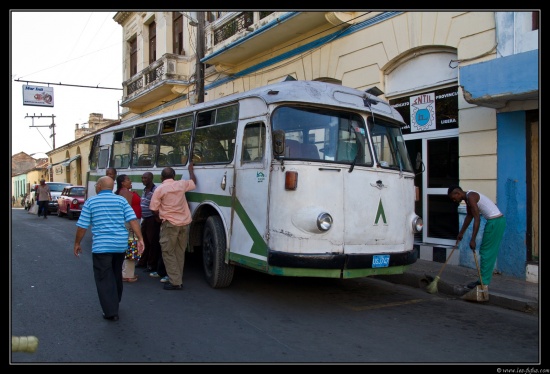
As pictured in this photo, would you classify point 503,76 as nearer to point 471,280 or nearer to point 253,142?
point 471,280

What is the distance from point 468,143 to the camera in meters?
8.75

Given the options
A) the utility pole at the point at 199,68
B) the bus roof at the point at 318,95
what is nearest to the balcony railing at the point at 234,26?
the utility pole at the point at 199,68

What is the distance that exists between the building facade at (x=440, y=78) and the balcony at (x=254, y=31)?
0.10ft

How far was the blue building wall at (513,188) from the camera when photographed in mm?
7863

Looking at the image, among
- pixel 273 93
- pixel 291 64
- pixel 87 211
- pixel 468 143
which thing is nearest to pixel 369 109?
pixel 273 93

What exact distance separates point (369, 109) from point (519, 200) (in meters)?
3.36

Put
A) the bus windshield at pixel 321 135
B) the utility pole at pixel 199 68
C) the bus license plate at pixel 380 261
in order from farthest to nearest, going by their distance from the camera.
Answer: the utility pole at pixel 199 68 < the bus license plate at pixel 380 261 < the bus windshield at pixel 321 135

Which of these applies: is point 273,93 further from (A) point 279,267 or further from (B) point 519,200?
(B) point 519,200

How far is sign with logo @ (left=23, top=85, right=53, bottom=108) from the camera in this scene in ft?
76.9

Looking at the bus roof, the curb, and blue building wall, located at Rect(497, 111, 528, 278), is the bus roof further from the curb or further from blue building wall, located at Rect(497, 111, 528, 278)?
the curb

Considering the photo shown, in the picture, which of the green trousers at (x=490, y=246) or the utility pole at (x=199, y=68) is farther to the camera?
the utility pole at (x=199, y=68)

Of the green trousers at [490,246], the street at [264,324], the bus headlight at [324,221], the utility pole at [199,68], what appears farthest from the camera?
the utility pole at [199,68]

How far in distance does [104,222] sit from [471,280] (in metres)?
5.57

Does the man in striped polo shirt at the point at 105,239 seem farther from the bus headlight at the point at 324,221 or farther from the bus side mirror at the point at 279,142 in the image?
the bus headlight at the point at 324,221
